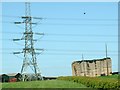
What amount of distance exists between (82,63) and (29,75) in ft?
41.5

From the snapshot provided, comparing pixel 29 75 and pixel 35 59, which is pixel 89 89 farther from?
pixel 29 75

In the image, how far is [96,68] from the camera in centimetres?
6562

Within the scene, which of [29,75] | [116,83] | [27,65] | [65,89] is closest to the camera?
[116,83]

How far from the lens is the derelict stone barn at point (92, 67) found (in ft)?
209

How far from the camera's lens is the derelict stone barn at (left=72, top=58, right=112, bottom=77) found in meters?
63.6

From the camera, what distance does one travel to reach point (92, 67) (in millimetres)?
64688

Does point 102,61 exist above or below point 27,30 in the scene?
below

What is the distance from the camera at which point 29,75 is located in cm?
5728

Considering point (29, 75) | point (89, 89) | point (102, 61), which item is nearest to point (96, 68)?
point (102, 61)

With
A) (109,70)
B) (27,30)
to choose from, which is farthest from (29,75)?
(109,70)

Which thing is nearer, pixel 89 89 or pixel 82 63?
pixel 89 89

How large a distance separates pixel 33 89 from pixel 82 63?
132 ft

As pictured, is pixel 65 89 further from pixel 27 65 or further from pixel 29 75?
pixel 29 75

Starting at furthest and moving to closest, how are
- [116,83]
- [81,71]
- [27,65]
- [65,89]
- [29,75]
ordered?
[81,71]
[29,75]
[27,65]
[65,89]
[116,83]
